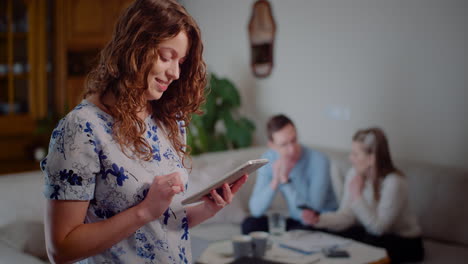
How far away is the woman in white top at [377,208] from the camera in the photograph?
2262 millimetres

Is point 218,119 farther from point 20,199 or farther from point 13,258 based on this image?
point 13,258

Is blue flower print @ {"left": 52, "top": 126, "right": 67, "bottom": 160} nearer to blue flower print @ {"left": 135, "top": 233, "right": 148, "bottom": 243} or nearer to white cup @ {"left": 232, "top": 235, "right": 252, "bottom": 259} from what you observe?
blue flower print @ {"left": 135, "top": 233, "right": 148, "bottom": 243}

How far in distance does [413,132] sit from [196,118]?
4.88 feet

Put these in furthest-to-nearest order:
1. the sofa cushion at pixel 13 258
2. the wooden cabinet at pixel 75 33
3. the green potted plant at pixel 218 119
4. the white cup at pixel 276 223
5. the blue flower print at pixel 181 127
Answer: the wooden cabinet at pixel 75 33
the green potted plant at pixel 218 119
the white cup at pixel 276 223
the sofa cushion at pixel 13 258
the blue flower print at pixel 181 127

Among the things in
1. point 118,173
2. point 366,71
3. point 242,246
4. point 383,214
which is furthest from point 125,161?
point 366,71

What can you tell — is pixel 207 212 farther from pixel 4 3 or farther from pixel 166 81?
pixel 4 3

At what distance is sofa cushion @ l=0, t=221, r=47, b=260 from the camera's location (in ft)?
6.61

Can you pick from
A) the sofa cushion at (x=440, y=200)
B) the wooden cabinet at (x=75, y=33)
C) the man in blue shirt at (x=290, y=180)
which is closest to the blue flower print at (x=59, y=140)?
the man in blue shirt at (x=290, y=180)

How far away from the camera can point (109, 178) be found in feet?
3.14

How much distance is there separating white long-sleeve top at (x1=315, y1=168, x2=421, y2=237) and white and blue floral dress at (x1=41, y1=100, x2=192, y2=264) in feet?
4.48

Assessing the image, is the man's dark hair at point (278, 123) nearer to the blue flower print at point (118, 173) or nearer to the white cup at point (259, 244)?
the white cup at point (259, 244)

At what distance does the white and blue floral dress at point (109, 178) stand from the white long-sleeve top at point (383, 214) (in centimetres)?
136

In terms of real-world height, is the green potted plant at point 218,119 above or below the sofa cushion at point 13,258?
above

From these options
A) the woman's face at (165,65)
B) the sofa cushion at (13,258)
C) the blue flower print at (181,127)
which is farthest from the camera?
the sofa cushion at (13,258)
